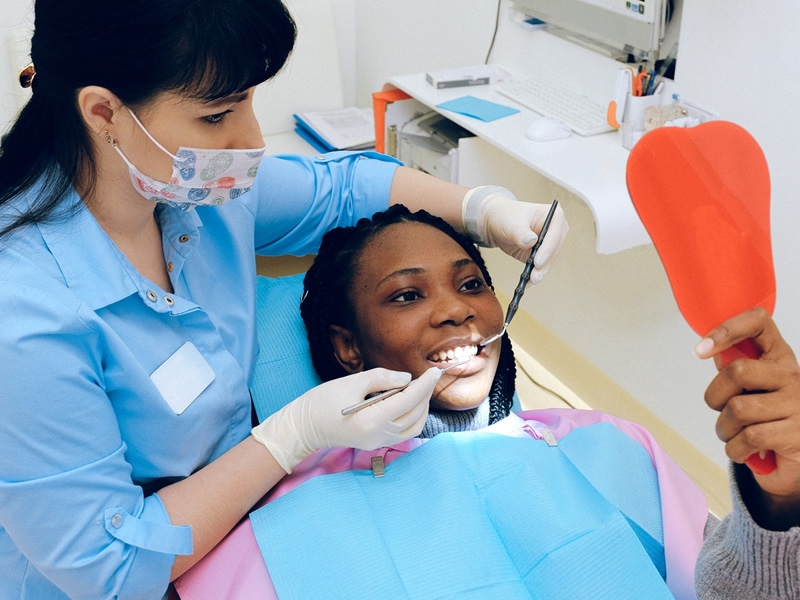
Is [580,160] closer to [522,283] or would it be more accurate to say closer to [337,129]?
[522,283]

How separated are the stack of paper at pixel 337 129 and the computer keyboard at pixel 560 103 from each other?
604 mm

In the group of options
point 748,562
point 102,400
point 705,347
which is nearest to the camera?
point 705,347

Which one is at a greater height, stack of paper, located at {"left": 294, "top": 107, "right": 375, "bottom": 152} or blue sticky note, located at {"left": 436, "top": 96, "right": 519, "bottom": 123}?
blue sticky note, located at {"left": 436, "top": 96, "right": 519, "bottom": 123}

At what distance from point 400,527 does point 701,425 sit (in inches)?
56.6

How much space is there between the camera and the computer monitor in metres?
2.12

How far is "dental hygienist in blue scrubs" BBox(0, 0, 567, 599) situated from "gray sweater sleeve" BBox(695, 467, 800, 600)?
497 mm

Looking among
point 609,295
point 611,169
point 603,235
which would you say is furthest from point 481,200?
point 609,295

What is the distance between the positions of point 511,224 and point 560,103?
3.55 feet

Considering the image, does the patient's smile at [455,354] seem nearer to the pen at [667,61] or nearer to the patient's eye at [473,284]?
the patient's eye at [473,284]

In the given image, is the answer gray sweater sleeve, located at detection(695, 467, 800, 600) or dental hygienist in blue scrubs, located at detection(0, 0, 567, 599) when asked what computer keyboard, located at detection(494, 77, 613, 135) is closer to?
dental hygienist in blue scrubs, located at detection(0, 0, 567, 599)

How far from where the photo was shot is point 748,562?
0.93 meters

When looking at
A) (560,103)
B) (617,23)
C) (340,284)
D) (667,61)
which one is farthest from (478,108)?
(340,284)

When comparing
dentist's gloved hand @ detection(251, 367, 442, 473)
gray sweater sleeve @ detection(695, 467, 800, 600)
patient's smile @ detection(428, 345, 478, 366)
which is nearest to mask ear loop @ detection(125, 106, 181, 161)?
dentist's gloved hand @ detection(251, 367, 442, 473)

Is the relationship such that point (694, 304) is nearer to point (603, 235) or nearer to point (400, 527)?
point (400, 527)
